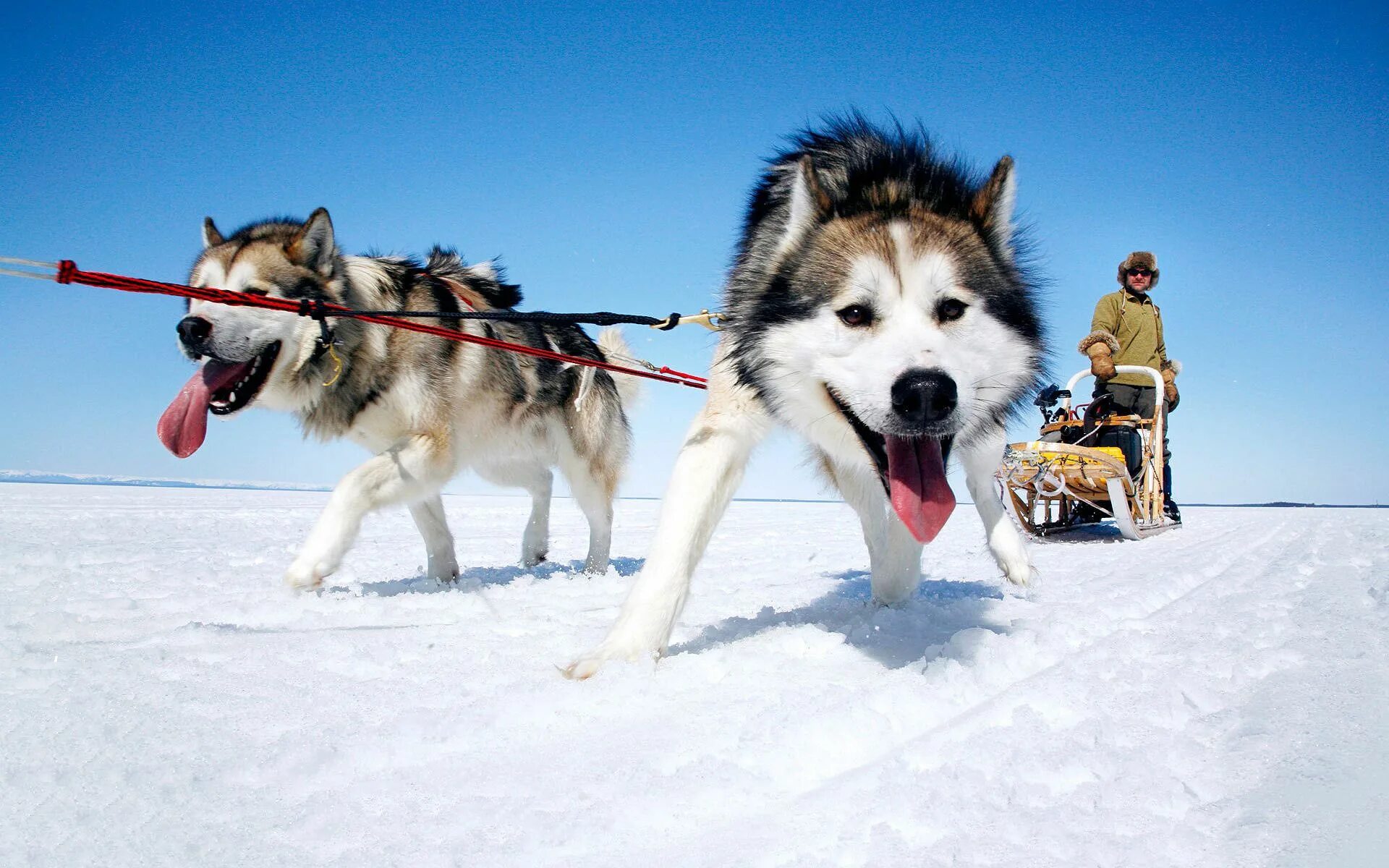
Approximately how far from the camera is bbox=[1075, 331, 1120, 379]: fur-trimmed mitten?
6.10 m

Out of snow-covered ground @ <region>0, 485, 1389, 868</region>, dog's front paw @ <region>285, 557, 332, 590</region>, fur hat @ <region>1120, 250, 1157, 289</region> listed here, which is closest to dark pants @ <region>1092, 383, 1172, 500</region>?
fur hat @ <region>1120, 250, 1157, 289</region>

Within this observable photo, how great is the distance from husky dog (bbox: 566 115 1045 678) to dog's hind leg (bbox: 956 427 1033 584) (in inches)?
22.7

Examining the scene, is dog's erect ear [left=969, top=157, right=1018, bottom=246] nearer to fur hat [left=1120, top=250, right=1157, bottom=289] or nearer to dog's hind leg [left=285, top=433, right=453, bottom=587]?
dog's hind leg [left=285, top=433, right=453, bottom=587]

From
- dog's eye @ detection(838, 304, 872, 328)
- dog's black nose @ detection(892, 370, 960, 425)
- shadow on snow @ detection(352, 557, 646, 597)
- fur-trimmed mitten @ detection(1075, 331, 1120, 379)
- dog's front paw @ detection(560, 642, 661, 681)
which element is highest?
fur-trimmed mitten @ detection(1075, 331, 1120, 379)

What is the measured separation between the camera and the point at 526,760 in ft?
3.84

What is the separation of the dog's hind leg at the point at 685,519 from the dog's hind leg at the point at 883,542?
626 mm

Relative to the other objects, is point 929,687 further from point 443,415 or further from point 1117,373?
point 1117,373

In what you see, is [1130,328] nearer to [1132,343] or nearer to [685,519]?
[1132,343]

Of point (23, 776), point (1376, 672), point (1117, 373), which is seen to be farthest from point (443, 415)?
point (1117, 373)

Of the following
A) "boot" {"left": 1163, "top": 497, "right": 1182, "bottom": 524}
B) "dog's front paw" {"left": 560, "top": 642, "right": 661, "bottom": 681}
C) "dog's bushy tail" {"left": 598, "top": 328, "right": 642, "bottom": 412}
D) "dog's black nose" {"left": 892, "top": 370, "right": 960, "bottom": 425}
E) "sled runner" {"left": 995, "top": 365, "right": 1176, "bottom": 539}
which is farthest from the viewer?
"boot" {"left": 1163, "top": 497, "right": 1182, "bottom": 524}

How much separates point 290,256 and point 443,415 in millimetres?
872

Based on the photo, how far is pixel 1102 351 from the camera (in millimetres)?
6152

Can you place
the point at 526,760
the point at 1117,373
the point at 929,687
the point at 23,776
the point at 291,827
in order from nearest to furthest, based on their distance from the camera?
the point at 291,827
the point at 23,776
the point at 526,760
the point at 929,687
the point at 1117,373

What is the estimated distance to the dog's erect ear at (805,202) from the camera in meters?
1.88
